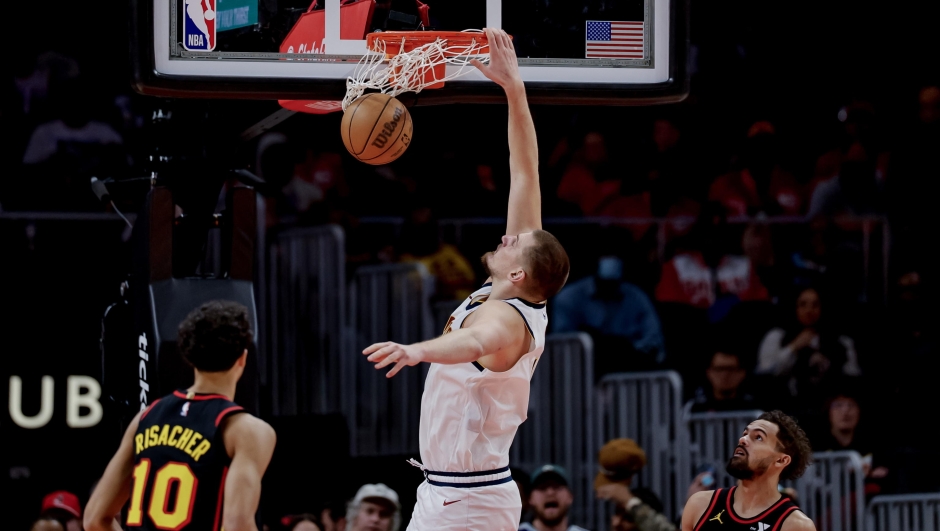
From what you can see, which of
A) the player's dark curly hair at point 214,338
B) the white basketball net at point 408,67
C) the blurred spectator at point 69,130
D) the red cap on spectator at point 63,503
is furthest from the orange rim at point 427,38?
the blurred spectator at point 69,130

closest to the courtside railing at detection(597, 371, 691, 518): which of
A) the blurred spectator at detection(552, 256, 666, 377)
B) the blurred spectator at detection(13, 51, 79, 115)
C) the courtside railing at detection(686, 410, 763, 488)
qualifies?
the courtside railing at detection(686, 410, 763, 488)

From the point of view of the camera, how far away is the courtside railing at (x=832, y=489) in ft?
26.4

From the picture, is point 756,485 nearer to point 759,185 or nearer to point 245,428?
point 245,428

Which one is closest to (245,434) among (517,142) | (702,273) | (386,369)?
(517,142)

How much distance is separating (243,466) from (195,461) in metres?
0.16

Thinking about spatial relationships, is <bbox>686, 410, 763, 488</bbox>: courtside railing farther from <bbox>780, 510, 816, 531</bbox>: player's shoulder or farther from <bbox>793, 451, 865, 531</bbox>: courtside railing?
<bbox>780, 510, 816, 531</bbox>: player's shoulder

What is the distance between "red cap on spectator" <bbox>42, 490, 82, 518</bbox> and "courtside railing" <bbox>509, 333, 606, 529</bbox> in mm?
2665

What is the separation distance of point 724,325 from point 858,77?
10.8 ft

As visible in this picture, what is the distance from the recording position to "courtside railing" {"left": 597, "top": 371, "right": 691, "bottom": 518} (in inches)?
324

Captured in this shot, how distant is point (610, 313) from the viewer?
9078 millimetres

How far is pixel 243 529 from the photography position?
12.6ft

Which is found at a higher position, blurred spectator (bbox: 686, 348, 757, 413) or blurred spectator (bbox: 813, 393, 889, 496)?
blurred spectator (bbox: 686, 348, 757, 413)

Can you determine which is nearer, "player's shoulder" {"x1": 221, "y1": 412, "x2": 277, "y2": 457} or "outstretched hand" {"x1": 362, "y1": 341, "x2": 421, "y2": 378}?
"outstretched hand" {"x1": 362, "y1": 341, "x2": 421, "y2": 378}

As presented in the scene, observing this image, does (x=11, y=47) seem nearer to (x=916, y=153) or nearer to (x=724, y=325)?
(x=724, y=325)
